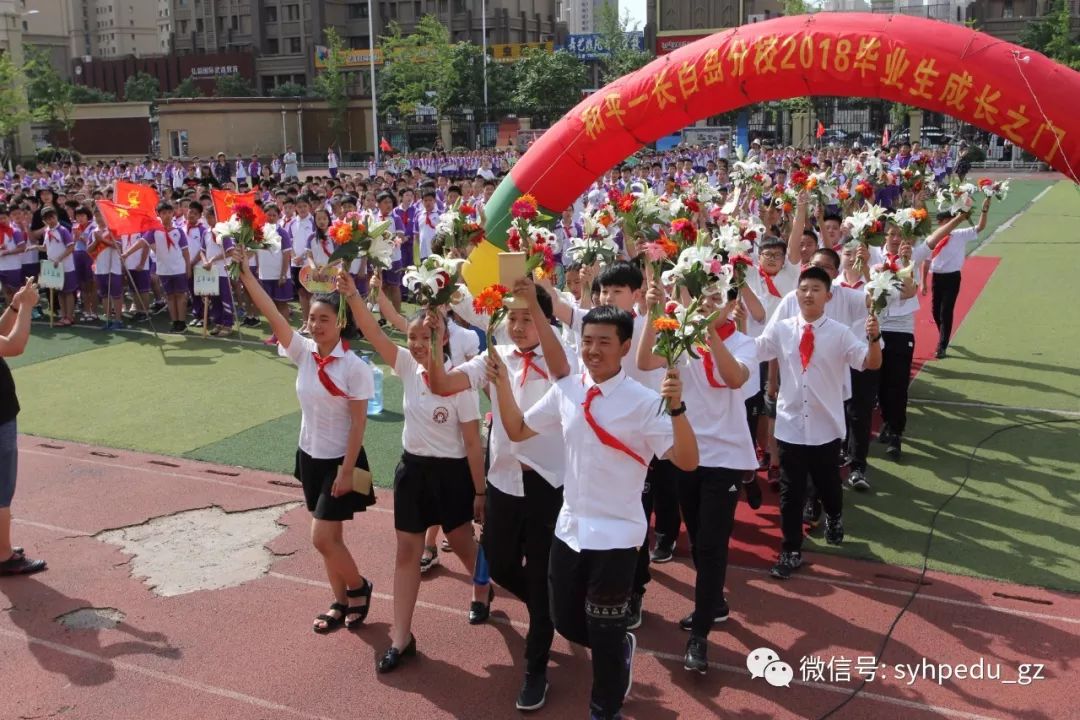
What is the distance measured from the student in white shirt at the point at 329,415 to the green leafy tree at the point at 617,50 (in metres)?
49.1

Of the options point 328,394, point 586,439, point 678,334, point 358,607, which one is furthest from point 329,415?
point 678,334

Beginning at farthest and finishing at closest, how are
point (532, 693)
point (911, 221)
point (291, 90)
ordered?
point (291, 90) < point (911, 221) < point (532, 693)

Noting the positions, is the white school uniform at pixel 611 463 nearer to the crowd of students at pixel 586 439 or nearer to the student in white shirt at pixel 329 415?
the crowd of students at pixel 586 439

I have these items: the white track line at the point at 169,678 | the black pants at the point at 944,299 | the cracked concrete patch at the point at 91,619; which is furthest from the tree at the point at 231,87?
the white track line at the point at 169,678

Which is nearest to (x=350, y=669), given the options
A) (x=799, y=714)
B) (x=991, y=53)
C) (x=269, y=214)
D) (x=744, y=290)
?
(x=799, y=714)

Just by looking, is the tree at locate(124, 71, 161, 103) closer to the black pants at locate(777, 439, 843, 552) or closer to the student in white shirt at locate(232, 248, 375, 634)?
the student in white shirt at locate(232, 248, 375, 634)

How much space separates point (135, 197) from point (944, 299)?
10121 millimetres

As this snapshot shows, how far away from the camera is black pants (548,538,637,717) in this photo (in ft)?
13.0

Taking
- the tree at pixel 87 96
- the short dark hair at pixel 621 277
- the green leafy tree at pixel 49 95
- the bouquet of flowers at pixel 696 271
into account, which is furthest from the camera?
the tree at pixel 87 96

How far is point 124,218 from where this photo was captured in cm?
1245

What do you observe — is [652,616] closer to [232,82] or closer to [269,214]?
[269,214]

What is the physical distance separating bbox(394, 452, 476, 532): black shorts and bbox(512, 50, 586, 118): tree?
163 ft

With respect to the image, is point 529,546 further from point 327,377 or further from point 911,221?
point 911,221

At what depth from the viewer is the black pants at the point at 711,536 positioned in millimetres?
4789
